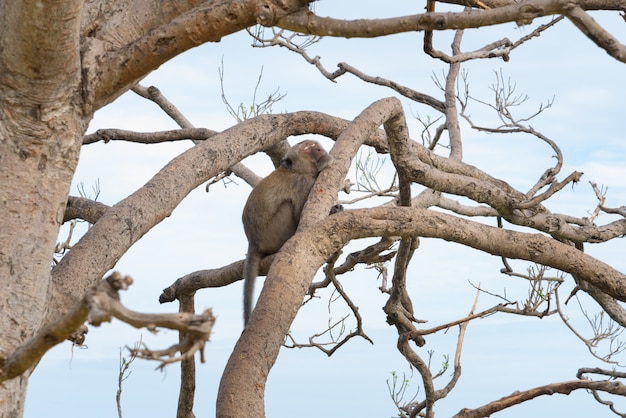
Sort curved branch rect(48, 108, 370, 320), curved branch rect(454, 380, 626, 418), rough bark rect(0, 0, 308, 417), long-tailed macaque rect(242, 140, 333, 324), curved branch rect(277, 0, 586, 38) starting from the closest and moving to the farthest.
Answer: curved branch rect(277, 0, 586, 38) < rough bark rect(0, 0, 308, 417) < curved branch rect(454, 380, 626, 418) < curved branch rect(48, 108, 370, 320) < long-tailed macaque rect(242, 140, 333, 324)

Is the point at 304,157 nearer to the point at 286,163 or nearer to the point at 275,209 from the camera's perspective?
the point at 286,163

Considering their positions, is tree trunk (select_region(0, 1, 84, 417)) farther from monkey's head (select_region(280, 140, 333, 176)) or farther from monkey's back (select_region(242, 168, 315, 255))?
monkey's head (select_region(280, 140, 333, 176))

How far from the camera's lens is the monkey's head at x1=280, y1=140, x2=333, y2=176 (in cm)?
577

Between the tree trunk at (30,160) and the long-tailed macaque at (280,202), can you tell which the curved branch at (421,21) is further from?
the long-tailed macaque at (280,202)

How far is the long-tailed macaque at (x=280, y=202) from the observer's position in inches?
219

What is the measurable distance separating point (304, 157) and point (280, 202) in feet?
1.30

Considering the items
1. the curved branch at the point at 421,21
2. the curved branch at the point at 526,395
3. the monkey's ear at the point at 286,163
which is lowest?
the curved branch at the point at 526,395

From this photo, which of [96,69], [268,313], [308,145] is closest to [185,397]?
[308,145]

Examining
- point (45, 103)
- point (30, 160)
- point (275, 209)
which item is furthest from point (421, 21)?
point (275, 209)

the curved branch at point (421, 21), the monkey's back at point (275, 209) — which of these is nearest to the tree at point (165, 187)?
the curved branch at point (421, 21)

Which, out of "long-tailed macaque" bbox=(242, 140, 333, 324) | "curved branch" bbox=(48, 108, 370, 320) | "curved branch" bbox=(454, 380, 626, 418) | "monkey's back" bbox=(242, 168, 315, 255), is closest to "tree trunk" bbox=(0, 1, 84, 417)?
"curved branch" bbox=(48, 108, 370, 320)

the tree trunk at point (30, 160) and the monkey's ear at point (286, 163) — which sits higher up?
the monkey's ear at point (286, 163)

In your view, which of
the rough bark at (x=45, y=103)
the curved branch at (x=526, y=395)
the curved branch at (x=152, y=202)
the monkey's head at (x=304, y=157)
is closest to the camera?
the rough bark at (x=45, y=103)

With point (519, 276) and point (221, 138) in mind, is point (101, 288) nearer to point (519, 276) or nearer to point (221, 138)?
point (221, 138)
